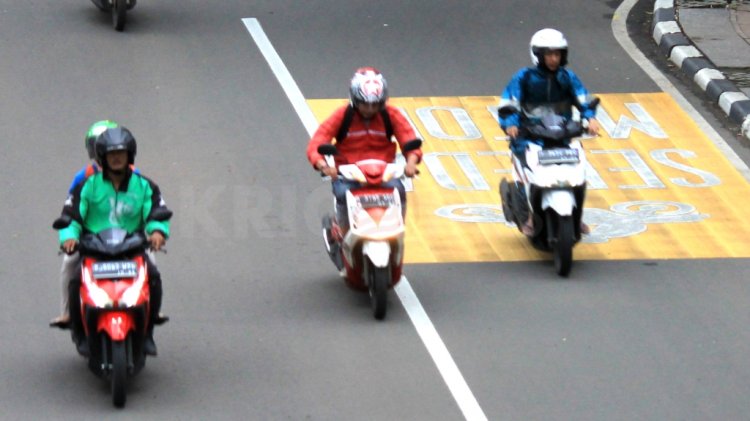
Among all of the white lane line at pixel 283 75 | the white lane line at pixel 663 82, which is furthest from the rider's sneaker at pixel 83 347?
the white lane line at pixel 663 82

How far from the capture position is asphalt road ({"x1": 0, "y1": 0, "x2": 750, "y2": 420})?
10.2 m

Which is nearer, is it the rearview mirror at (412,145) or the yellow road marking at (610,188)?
the rearview mirror at (412,145)

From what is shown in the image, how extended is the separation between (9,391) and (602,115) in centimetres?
828

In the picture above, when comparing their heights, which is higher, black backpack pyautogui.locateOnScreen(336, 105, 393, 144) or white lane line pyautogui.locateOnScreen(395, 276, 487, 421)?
black backpack pyautogui.locateOnScreen(336, 105, 393, 144)

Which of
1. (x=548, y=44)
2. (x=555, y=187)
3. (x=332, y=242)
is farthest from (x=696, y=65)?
(x=332, y=242)

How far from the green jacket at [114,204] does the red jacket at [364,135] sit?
2.18 meters

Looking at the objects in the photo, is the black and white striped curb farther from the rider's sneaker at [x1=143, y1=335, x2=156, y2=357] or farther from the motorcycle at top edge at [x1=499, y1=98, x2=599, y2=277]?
the rider's sneaker at [x1=143, y1=335, x2=156, y2=357]

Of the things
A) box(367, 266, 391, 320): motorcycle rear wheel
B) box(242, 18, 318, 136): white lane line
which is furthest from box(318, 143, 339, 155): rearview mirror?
box(242, 18, 318, 136): white lane line

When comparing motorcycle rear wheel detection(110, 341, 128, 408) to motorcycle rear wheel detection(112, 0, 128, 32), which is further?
motorcycle rear wheel detection(112, 0, 128, 32)

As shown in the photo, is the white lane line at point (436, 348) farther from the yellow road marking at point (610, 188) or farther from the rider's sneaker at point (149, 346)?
the rider's sneaker at point (149, 346)

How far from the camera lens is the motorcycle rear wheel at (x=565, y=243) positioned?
40.7 ft

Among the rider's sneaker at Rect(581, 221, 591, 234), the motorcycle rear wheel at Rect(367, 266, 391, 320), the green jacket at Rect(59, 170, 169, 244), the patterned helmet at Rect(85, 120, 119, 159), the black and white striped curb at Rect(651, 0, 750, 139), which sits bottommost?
the black and white striped curb at Rect(651, 0, 750, 139)

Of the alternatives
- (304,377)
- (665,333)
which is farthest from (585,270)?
(304,377)

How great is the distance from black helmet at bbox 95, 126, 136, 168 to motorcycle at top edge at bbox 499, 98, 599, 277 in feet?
12.7
